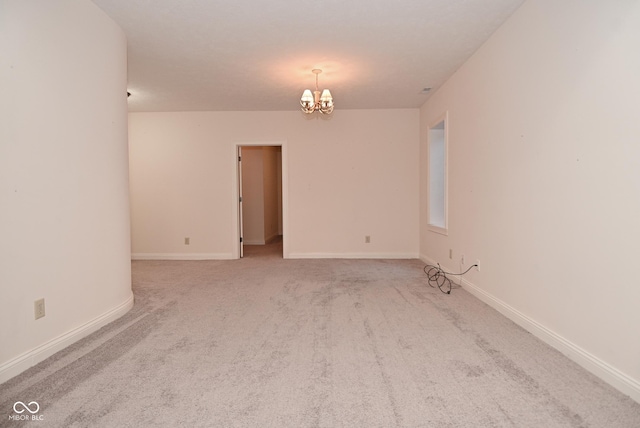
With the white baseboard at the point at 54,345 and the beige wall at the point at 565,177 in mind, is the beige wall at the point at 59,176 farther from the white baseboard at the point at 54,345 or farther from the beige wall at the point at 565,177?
the beige wall at the point at 565,177

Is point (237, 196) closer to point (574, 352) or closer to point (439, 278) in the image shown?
point (439, 278)

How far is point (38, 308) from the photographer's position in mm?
2164

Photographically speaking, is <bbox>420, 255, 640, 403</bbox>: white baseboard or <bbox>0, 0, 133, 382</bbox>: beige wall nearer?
<bbox>420, 255, 640, 403</bbox>: white baseboard

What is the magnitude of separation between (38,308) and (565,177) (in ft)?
11.2

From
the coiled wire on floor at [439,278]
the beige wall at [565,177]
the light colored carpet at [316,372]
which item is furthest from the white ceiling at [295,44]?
the light colored carpet at [316,372]

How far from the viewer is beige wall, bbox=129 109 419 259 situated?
20.0 feet

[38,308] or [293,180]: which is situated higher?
[293,180]

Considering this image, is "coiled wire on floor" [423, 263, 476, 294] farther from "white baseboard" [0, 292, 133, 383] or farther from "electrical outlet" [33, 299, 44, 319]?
"electrical outlet" [33, 299, 44, 319]

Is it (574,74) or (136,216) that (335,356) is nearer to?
(574,74)

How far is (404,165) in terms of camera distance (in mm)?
6082

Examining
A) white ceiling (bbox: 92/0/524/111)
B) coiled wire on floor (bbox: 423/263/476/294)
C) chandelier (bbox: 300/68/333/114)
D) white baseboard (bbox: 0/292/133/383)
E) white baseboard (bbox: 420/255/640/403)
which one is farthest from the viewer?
chandelier (bbox: 300/68/333/114)

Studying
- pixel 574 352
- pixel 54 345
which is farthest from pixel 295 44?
pixel 574 352

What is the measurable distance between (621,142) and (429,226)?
365 centimetres

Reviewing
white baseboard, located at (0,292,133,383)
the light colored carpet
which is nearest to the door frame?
the light colored carpet
